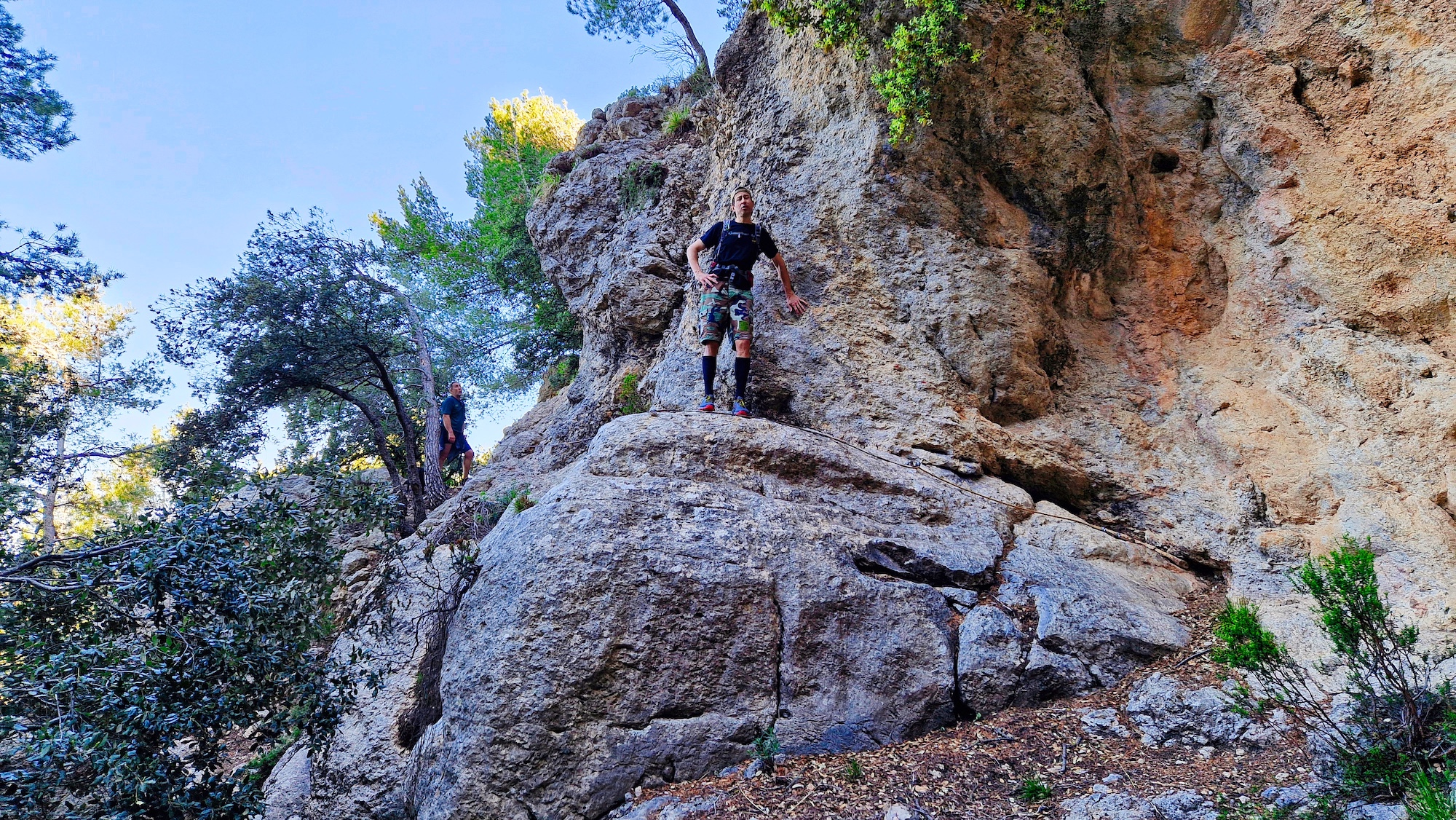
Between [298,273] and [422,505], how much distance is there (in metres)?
4.32

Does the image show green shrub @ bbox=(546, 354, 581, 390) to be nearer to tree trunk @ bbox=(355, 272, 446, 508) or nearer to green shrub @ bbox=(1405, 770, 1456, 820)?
tree trunk @ bbox=(355, 272, 446, 508)

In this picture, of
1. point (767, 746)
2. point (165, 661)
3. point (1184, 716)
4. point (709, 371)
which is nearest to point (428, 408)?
point (709, 371)

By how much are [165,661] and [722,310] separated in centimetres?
498

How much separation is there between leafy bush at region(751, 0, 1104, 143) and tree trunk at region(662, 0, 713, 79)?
194 inches

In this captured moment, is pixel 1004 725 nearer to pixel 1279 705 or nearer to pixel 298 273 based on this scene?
pixel 1279 705

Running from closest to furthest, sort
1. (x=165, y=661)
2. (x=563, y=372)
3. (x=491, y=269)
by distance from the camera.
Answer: (x=165, y=661), (x=563, y=372), (x=491, y=269)

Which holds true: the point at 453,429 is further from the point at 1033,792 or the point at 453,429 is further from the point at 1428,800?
the point at 1428,800

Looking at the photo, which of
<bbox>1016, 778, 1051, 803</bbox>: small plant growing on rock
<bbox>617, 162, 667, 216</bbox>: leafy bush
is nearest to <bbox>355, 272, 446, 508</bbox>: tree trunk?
<bbox>617, 162, 667, 216</bbox>: leafy bush

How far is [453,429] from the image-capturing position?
11.8 m

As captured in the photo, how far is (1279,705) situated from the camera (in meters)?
3.55

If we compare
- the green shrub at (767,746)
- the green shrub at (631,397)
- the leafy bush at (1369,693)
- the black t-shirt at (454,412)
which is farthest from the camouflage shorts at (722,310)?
the black t-shirt at (454,412)

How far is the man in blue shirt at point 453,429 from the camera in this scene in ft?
→ 38.5

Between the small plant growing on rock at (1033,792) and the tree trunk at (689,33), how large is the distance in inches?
463

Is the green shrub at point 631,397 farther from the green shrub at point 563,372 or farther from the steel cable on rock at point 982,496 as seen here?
the green shrub at point 563,372
